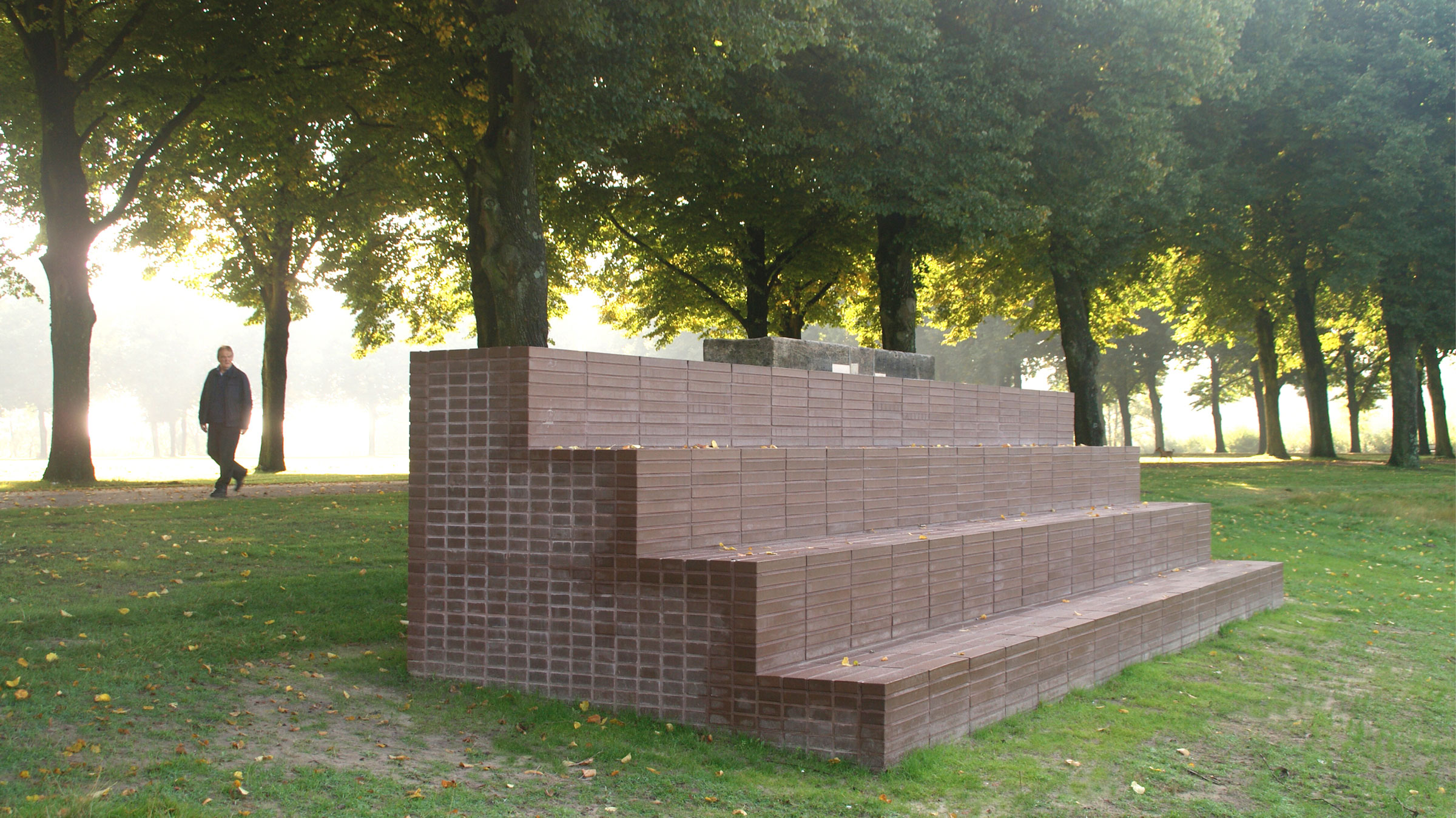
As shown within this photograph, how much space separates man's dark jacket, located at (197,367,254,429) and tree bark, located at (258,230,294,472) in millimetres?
11605

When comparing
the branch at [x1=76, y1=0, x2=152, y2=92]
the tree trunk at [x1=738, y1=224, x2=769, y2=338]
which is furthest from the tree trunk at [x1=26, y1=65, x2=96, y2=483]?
the tree trunk at [x1=738, y1=224, x2=769, y2=338]

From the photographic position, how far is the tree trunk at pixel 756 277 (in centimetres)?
2397

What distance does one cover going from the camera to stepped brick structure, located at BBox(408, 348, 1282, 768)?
541 centimetres

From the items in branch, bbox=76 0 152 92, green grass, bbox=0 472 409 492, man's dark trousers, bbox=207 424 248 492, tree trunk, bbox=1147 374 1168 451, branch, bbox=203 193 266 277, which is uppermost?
branch, bbox=76 0 152 92

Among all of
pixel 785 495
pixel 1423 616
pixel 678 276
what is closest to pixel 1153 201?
pixel 678 276

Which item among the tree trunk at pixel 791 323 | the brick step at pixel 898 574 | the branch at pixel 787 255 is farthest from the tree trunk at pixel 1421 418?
the brick step at pixel 898 574

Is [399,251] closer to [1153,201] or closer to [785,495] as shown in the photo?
[1153,201]

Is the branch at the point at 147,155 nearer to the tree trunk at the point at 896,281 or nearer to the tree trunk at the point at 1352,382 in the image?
the tree trunk at the point at 896,281

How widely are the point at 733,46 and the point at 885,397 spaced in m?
7.40

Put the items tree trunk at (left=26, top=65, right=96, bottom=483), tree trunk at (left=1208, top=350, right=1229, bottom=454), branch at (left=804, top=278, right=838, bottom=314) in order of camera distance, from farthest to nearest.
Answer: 1. tree trunk at (left=1208, top=350, right=1229, bottom=454)
2. branch at (left=804, top=278, right=838, bottom=314)
3. tree trunk at (left=26, top=65, right=96, bottom=483)

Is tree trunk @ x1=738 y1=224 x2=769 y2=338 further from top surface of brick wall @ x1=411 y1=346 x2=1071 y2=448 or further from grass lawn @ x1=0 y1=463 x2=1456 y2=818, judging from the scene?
grass lawn @ x1=0 y1=463 x2=1456 y2=818

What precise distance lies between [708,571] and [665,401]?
156 centimetres

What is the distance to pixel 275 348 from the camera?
24078 mm

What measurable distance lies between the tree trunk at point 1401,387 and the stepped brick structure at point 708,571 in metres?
26.8
